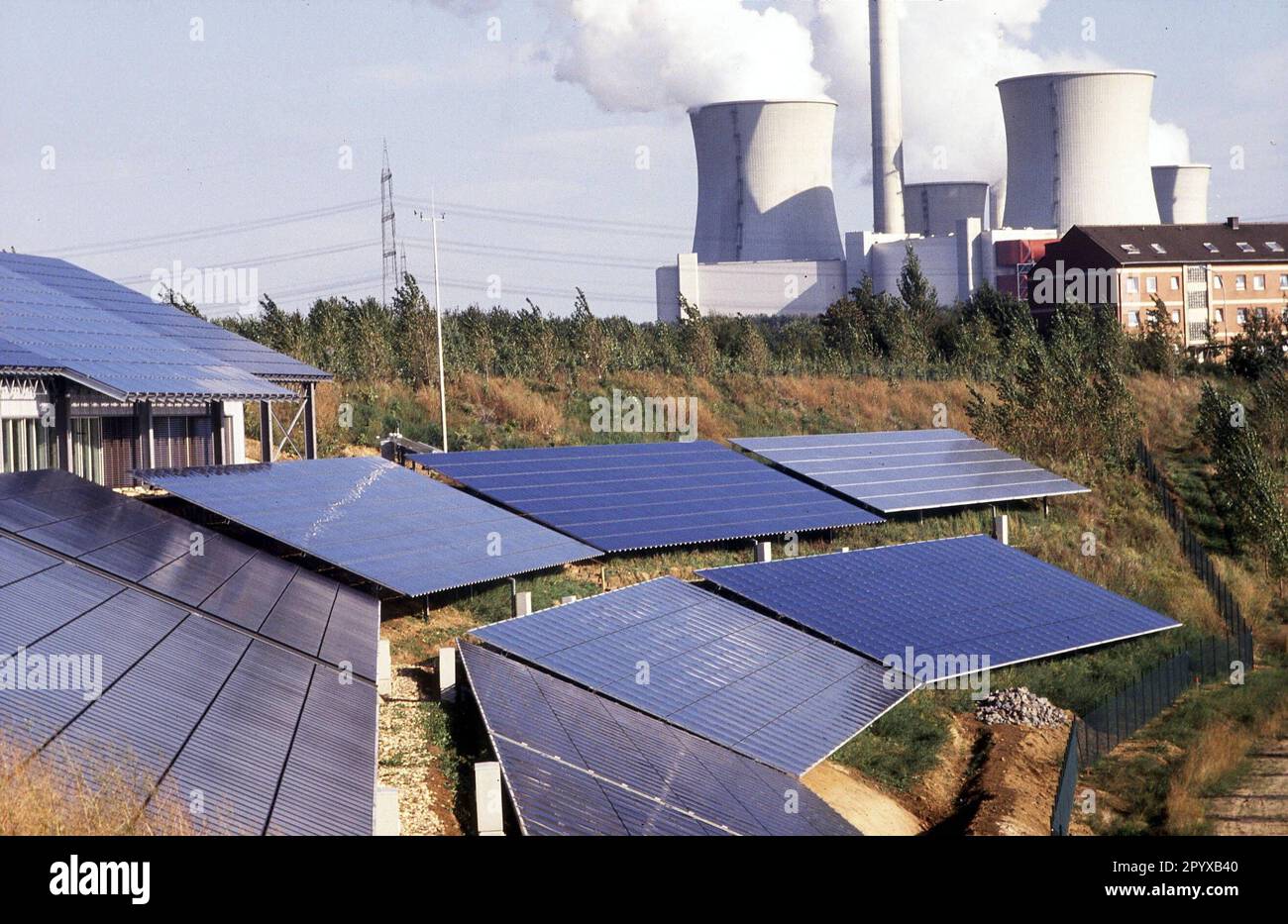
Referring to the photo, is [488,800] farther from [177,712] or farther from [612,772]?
[177,712]

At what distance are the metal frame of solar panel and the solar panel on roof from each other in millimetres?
16

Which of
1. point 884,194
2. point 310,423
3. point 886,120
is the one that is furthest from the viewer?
point 884,194

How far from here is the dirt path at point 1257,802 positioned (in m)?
17.8

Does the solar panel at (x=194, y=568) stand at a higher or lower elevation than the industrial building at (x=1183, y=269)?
lower

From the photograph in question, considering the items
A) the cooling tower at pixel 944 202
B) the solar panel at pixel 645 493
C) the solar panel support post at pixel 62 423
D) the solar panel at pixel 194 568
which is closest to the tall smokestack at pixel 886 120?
the cooling tower at pixel 944 202

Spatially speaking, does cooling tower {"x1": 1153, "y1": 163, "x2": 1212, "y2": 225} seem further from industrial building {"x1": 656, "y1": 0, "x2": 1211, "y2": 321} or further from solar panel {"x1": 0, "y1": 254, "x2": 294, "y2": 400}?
solar panel {"x1": 0, "y1": 254, "x2": 294, "y2": 400}

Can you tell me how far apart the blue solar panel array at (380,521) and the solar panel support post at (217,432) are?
304 cm

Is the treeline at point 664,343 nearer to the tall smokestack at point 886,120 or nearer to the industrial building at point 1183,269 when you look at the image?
the industrial building at point 1183,269

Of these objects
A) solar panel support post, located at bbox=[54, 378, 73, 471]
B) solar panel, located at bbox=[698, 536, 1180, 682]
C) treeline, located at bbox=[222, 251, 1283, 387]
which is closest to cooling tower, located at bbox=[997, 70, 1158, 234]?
treeline, located at bbox=[222, 251, 1283, 387]

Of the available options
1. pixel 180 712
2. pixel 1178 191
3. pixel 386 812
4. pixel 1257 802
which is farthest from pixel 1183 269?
pixel 180 712

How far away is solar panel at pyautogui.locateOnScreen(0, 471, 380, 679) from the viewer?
15.3m

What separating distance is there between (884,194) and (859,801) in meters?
83.1

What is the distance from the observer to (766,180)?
8625 cm
